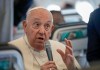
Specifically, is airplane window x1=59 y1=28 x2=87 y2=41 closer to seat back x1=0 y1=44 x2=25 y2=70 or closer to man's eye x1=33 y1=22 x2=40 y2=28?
man's eye x1=33 y1=22 x2=40 y2=28

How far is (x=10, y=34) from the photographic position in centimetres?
211

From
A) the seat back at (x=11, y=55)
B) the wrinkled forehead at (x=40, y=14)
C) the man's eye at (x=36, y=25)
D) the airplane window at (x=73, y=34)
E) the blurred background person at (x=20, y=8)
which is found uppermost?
the blurred background person at (x=20, y=8)

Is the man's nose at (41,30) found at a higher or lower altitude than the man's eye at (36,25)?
lower

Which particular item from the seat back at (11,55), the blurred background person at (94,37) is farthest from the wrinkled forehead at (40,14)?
the blurred background person at (94,37)

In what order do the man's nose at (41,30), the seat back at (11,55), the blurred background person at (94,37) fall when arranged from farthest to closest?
the blurred background person at (94,37) < the man's nose at (41,30) < the seat back at (11,55)

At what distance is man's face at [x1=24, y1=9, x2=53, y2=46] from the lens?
1.44 meters

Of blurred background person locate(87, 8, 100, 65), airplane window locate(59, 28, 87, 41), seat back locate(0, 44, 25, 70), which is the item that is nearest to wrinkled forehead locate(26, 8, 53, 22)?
seat back locate(0, 44, 25, 70)

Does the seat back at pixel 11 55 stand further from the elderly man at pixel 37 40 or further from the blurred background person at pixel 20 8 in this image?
the blurred background person at pixel 20 8

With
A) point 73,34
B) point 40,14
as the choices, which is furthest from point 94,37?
point 40,14

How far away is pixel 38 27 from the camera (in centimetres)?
149

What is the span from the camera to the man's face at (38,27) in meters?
1.44

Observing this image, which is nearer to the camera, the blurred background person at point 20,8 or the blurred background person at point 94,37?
the blurred background person at point 94,37

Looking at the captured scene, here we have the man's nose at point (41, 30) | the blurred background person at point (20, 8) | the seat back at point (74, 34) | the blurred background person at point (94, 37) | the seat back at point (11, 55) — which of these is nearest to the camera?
the seat back at point (11, 55)

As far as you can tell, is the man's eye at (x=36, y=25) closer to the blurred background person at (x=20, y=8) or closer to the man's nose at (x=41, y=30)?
the man's nose at (x=41, y=30)
